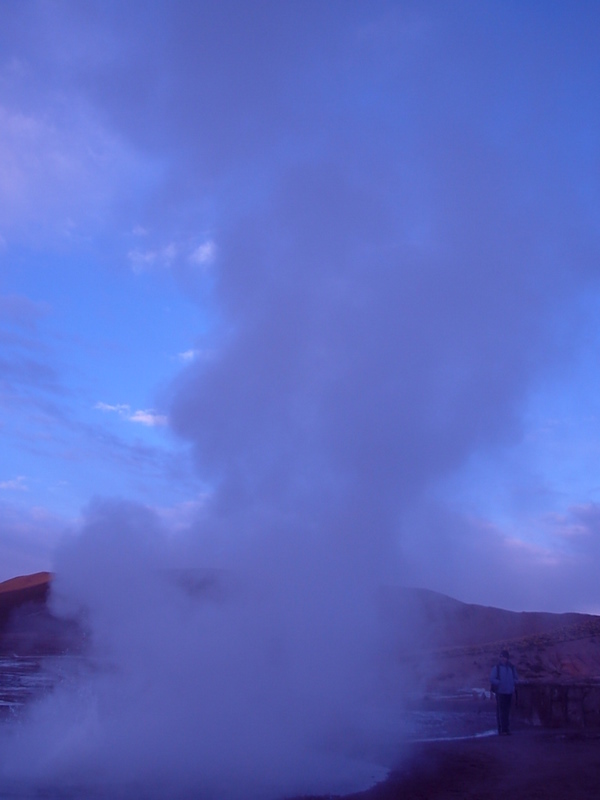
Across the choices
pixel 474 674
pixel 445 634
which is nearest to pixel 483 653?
pixel 474 674

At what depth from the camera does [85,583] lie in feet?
43.5

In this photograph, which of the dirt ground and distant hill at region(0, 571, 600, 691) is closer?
the dirt ground

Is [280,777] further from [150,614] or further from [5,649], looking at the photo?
[5,649]

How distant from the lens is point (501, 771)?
10281 mm

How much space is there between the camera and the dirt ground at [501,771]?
28.7 feet

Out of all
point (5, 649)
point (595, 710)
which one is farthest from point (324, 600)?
point (5, 649)

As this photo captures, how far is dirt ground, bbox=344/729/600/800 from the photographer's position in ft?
28.7

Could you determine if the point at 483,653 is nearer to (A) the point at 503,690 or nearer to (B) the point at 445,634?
(B) the point at 445,634

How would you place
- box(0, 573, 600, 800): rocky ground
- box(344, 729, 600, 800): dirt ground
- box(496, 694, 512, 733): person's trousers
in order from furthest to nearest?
box(496, 694, 512, 733): person's trousers, box(0, 573, 600, 800): rocky ground, box(344, 729, 600, 800): dirt ground

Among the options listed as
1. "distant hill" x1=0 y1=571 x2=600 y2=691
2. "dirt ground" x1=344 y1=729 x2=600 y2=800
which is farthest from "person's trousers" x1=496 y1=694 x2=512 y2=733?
"distant hill" x1=0 y1=571 x2=600 y2=691

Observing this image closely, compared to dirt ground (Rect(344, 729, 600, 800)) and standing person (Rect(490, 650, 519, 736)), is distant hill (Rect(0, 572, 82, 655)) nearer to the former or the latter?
standing person (Rect(490, 650, 519, 736))

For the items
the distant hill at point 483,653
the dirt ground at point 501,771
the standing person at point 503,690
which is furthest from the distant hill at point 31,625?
the dirt ground at point 501,771

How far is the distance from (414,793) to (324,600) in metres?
6.67

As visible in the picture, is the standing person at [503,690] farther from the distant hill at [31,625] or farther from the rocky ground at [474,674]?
the distant hill at [31,625]
